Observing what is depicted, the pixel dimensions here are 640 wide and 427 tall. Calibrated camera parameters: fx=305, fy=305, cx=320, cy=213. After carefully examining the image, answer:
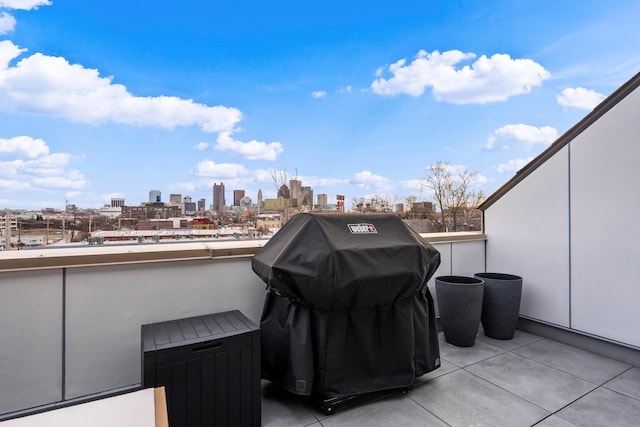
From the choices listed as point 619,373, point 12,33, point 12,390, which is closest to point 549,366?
point 619,373

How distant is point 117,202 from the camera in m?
3.63

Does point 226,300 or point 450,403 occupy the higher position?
point 226,300

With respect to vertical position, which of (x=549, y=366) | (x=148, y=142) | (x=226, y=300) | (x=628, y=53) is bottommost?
(x=549, y=366)

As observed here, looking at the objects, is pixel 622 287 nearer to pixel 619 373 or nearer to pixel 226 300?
pixel 619 373

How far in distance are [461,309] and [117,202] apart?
3935 mm

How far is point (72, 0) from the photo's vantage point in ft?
19.2

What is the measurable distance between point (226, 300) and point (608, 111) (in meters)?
3.47

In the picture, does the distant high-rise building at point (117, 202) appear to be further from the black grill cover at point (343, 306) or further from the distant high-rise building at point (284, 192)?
the black grill cover at point (343, 306)

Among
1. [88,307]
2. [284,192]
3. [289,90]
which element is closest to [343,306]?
[88,307]

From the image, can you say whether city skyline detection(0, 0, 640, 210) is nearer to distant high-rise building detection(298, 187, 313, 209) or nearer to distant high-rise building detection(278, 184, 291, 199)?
distant high-rise building detection(278, 184, 291, 199)

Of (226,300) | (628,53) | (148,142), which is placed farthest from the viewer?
(148,142)

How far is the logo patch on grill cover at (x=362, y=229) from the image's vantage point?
200 centimetres

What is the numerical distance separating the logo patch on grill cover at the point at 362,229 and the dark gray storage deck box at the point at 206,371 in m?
0.84

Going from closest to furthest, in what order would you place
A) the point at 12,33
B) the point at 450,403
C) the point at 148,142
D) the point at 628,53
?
the point at 450,403
the point at 628,53
the point at 12,33
the point at 148,142
